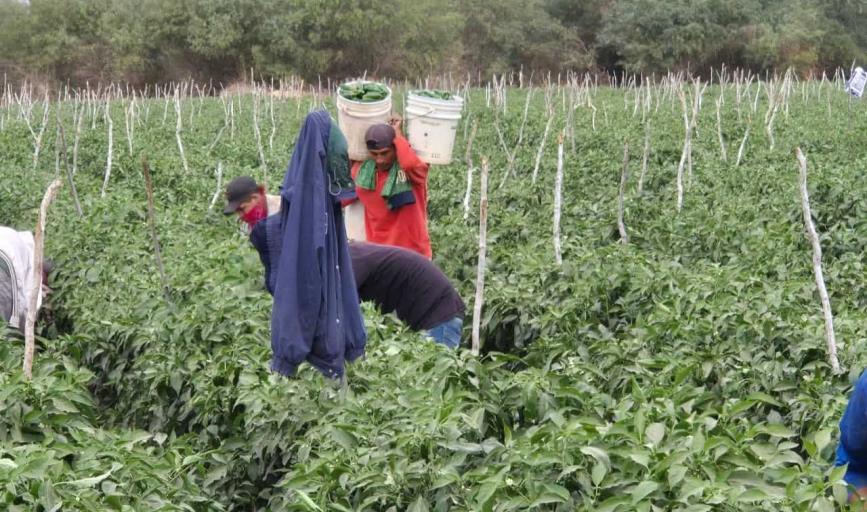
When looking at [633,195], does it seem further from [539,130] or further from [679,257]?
[539,130]

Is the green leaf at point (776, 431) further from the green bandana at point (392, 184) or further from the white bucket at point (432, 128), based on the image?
the white bucket at point (432, 128)

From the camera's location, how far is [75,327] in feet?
20.6

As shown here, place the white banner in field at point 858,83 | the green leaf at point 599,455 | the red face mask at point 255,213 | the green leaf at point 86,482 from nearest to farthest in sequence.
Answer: the green leaf at point 599,455 < the green leaf at point 86,482 < the red face mask at point 255,213 < the white banner in field at point 858,83

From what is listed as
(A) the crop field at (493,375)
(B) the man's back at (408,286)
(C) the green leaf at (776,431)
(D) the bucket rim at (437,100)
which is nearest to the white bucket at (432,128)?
(D) the bucket rim at (437,100)

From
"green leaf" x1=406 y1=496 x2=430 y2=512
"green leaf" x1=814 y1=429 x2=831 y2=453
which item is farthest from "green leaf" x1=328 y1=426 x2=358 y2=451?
"green leaf" x1=814 y1=429 x2=831 y2=453

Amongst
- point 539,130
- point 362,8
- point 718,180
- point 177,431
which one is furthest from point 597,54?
point 177,431

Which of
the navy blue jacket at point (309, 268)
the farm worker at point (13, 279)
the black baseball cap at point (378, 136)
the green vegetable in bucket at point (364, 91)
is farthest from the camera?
the green vegetable in bucket at point (364, 91)

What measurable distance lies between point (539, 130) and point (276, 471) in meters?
14.3

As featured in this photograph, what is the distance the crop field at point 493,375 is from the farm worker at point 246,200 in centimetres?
50

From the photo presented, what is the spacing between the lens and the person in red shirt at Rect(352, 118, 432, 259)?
625cm

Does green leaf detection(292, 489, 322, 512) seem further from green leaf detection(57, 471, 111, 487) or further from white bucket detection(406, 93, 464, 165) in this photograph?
white bucket detection(406, 93, 464, 165)

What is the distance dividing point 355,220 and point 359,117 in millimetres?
826

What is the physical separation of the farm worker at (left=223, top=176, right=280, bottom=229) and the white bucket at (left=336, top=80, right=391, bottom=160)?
0.99m

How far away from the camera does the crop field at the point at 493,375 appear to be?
317cm
